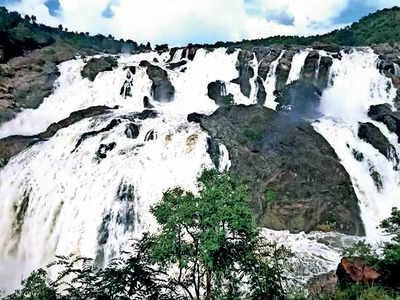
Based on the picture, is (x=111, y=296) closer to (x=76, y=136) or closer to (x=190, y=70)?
(x=76, y=136)

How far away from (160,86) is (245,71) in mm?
8947

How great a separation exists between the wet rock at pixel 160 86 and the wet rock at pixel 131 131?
12.0 metres

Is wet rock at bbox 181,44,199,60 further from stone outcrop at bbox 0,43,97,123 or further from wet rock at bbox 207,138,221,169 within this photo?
wet rock at bbox 207,138,221,169

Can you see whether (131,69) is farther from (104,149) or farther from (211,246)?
(211,246)

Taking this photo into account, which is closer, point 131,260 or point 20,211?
point 131,260

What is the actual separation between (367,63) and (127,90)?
2224 centimetres

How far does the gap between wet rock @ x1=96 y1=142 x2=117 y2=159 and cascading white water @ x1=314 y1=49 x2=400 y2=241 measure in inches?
537

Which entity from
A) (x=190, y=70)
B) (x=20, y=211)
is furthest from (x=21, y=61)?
(x=20, y=211)

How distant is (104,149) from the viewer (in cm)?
2442

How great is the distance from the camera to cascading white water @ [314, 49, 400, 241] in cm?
2422

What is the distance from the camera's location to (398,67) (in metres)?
39.7

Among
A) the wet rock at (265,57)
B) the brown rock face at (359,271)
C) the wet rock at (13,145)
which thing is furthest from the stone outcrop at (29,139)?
the brown rock face at (359,271)

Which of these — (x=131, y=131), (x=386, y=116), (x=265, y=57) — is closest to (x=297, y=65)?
(x=265, y=57)

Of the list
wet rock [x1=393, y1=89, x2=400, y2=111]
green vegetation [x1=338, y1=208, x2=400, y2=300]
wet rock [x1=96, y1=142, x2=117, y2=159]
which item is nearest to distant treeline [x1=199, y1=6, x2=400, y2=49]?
wet rock [x1=393, y1=89, x2=400, y2=111]
